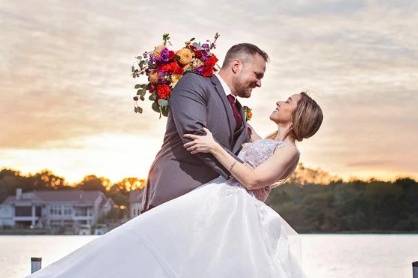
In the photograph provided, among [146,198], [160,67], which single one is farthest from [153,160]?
[160,67]

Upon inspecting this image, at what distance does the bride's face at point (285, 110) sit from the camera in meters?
6.16

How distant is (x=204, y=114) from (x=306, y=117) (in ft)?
2.24

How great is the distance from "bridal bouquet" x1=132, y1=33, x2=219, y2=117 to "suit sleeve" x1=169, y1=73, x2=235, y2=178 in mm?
417

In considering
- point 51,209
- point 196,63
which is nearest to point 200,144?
point 196,63

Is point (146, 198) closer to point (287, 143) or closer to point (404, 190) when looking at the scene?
point (287, 143)

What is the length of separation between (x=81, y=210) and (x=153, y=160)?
101 meters

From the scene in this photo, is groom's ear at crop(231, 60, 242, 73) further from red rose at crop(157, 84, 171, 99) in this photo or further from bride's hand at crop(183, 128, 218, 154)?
red rose at crop(157, 84, 171, 99)

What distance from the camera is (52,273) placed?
552cm

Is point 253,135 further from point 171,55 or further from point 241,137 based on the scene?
point 171,55

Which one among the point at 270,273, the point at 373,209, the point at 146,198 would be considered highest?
the point at 373,209

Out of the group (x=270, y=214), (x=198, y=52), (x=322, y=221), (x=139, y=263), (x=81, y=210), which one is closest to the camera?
(x=139, y=263)

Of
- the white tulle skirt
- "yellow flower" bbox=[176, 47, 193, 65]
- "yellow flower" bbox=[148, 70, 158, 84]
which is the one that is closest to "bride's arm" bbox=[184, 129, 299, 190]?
the white tulle skirt

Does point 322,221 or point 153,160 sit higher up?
point 322,221

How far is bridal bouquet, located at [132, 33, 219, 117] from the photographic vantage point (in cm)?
640
